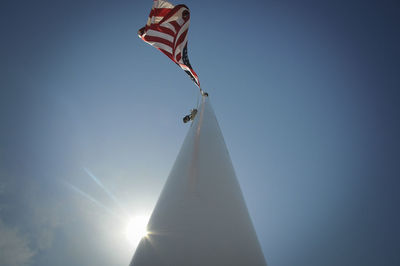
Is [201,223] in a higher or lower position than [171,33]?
lower

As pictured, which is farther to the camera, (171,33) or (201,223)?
(171,33)

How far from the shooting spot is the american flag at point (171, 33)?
18.8 ft

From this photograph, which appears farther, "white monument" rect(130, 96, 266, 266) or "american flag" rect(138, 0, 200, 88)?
"american flag" rect(138, 0, 200, 88)

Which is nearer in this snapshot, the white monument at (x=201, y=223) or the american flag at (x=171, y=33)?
the white monument at (x=201, y=223)

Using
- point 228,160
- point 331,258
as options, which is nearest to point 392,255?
point 331,258

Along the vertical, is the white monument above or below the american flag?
below

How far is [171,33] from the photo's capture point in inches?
233

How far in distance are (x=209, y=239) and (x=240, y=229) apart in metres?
0.37

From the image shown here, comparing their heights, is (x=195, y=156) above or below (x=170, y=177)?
above

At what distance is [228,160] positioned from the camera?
2.81m

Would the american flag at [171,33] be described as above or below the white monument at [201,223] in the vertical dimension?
above

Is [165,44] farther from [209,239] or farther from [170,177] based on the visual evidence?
[209,239]

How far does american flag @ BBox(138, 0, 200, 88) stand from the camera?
574cm

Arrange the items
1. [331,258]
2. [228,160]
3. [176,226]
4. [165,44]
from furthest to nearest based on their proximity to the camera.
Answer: [331,258]
[165,44]
[228,160]
[176,226]
